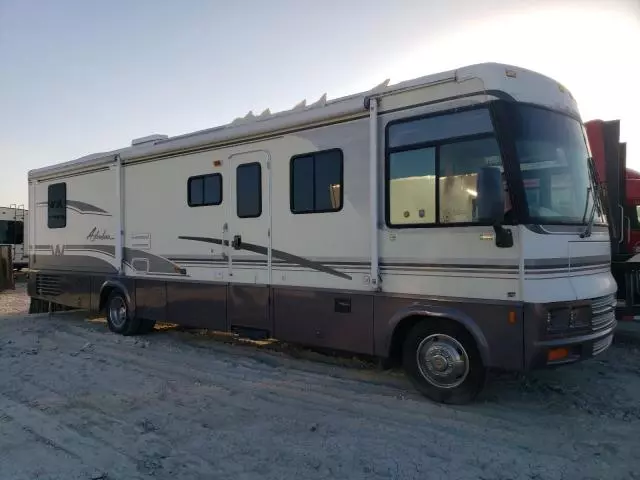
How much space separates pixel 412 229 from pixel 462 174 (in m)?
0.76

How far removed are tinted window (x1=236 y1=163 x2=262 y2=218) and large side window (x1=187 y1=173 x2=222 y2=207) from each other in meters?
0.41

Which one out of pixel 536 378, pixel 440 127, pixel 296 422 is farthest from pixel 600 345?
pixel 296 422

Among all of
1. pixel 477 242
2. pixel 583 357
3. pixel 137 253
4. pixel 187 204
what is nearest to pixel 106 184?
pixel 137 253

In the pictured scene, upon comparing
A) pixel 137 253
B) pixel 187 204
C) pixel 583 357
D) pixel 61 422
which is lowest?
pixel 61 422

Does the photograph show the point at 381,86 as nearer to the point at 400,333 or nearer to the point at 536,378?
the point at 400,333

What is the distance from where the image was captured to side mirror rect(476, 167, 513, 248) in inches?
190

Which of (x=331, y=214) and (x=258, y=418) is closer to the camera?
(x=258, y=418)

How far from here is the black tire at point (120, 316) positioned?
364 inches

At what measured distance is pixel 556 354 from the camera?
494 cm

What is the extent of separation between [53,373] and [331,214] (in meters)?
3.97

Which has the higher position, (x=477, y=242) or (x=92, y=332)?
(x=477, y=242)

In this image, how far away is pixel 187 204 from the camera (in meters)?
8.16

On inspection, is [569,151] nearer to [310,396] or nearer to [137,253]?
[310,396]

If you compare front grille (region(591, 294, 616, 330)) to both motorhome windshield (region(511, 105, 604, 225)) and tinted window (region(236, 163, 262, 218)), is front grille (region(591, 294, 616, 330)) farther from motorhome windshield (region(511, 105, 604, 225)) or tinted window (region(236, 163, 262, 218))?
tinted window (region(236, 163, 262, 218))
